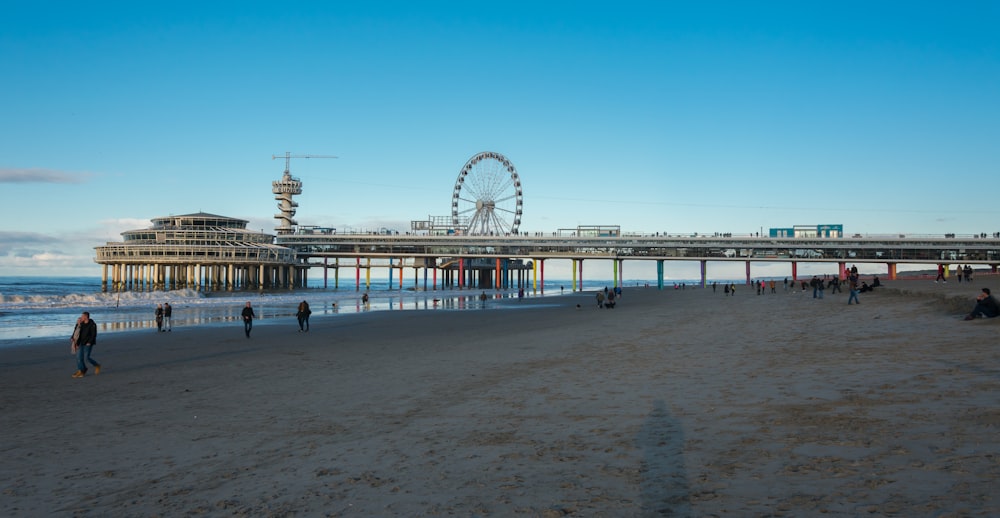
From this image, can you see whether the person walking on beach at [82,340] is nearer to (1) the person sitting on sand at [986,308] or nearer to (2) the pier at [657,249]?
(1) the person sitting on sand at [986,308]

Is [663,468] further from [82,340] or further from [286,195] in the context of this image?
[286,195]

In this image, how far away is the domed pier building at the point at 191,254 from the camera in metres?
95.9

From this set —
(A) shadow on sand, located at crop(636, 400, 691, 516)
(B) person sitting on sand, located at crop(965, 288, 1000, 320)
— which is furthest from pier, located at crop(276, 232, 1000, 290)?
(A) shadow on sand, located at crop(636, 400, 691, 516)

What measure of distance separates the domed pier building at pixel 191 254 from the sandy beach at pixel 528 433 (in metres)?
82.2

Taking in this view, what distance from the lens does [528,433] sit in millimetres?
8734

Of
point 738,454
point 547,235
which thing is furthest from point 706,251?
point 738,454

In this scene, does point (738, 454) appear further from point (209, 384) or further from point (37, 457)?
point (209, 384)

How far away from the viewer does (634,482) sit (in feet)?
21.0

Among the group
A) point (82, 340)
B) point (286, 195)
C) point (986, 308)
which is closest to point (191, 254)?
point (286, 195)

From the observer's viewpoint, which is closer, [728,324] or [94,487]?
[94,487]

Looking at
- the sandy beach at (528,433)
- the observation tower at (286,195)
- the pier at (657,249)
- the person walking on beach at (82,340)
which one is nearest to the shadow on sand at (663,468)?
the sandy beach at (528,433)

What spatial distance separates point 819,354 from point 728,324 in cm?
1118

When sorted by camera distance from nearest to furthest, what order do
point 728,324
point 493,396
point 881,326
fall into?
point 493,396 < point 881,326 < point 728,324

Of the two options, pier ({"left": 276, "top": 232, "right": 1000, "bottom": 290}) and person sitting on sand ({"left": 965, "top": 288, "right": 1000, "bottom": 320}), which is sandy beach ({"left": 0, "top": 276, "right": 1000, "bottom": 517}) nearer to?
person sitting on sand ({"left": 965, "top": 288, "right": 1000, "bottom": 320})
